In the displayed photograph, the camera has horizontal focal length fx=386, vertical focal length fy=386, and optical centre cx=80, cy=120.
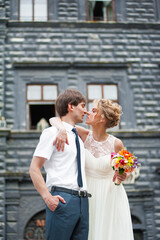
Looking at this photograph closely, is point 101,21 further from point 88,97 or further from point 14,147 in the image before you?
point 14,147

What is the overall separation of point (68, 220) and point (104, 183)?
0.96 metres

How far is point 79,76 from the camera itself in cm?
1098

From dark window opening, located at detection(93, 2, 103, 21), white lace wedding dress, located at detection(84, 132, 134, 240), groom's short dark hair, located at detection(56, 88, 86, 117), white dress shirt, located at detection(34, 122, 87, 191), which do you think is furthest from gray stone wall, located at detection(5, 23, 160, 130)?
white dress shirt, located at detection(34, 122, 87, 191)

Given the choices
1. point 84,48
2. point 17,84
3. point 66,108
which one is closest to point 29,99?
point 17,84

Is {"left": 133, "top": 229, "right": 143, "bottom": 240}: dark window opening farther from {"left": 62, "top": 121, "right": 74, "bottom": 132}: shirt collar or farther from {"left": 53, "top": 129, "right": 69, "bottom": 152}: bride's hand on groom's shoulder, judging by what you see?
{"left": 53, "top": 129, "right": 69, "bottom": 152}: bride's hand on groom's shoulder

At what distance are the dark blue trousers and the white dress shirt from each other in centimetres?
10

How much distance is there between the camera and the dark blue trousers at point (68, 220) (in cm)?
309

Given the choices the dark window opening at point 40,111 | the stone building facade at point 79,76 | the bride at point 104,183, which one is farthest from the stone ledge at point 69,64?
the bride at point 104,183

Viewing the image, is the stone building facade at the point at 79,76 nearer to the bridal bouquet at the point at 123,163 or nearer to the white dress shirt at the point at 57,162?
the bridal bouquet at the point at 123,163

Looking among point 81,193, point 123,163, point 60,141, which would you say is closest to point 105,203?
point 123,163

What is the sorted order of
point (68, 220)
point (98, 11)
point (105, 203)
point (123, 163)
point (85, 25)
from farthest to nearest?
point (98, 11) → point (85, 25) → point (105, 203) → point (123, 163) → point (68, 220)

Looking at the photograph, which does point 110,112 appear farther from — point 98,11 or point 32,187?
point 98,11

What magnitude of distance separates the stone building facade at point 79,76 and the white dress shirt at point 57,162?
6.61 meters

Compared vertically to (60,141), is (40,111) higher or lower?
higher
